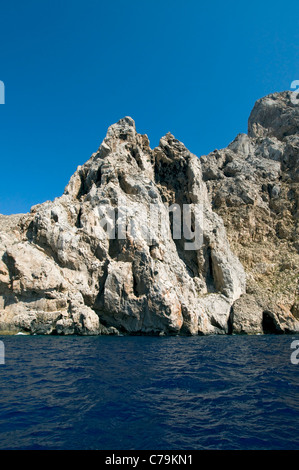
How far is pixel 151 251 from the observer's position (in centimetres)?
5059

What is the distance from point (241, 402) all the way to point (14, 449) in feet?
32.1

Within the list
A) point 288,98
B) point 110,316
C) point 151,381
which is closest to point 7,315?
point 110,316

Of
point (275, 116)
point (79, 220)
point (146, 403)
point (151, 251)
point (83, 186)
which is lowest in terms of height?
point (146, 403)

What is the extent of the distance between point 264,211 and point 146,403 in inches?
2997

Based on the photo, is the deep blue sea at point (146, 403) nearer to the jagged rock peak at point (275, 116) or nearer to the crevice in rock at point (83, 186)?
the crevice in rock at point (83, 186)

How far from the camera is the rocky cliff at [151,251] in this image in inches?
1713

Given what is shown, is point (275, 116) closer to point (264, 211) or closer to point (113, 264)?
point (264, 211)

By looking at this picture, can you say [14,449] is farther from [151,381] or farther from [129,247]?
[129,247]

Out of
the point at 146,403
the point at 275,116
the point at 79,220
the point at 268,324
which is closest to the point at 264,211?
the point at 268,324

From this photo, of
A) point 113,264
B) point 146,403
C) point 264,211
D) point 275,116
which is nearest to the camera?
point 146,403

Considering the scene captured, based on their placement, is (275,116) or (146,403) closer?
(146,403)

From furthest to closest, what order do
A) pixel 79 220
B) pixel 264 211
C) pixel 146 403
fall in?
pixel 264 211, pixel 79 220, pixel 146 403

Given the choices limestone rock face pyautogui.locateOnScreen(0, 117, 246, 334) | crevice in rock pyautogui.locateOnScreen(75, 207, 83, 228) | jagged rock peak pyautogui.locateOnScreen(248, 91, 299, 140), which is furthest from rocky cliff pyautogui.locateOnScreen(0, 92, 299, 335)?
jagged rock peak pyautogui.locateOnScreen(248, 91, 299, 140)

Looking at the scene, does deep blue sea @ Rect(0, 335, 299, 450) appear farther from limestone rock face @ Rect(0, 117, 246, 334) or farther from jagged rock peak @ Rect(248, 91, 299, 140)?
jagged rock peak @ Rect(248, 91, 299, 140)
